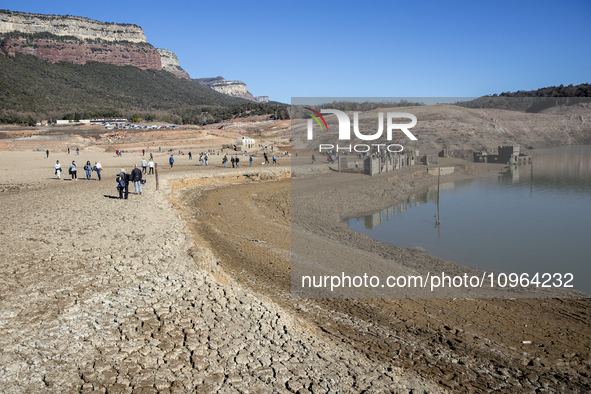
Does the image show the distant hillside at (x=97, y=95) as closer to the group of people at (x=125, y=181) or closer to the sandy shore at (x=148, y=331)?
the group of people at (x=125, y=181)

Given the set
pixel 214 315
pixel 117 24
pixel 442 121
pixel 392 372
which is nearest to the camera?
pixel 392 372

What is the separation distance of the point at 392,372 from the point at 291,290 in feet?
12.7

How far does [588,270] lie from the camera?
502 inches

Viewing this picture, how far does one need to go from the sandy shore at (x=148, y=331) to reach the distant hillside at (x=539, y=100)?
37287 mm

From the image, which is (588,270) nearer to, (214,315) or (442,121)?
(214,315)

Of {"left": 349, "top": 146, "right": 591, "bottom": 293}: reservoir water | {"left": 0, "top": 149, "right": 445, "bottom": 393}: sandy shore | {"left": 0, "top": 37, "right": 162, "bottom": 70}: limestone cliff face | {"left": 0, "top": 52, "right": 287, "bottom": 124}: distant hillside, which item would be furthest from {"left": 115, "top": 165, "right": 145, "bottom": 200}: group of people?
{"left": 0, "top": 37, "right": 162, "bottom": 70}: limestone cliff face

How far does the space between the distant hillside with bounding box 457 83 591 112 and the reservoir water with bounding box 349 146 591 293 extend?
809cm

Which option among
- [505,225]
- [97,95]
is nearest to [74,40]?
[97,95]

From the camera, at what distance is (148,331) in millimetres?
5930

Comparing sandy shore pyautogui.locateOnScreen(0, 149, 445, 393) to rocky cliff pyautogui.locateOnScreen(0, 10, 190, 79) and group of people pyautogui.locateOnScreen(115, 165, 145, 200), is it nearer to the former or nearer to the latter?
group of people pyautogui.locateOnScreen(115, 165, 145, 200)

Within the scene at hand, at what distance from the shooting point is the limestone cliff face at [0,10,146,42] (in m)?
130

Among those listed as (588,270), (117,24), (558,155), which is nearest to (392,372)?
(588,270)

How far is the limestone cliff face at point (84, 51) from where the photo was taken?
120062 mm

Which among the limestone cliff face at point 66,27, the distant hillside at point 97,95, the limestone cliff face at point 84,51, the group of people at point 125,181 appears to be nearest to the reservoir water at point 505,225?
the group of people at point 125,181
